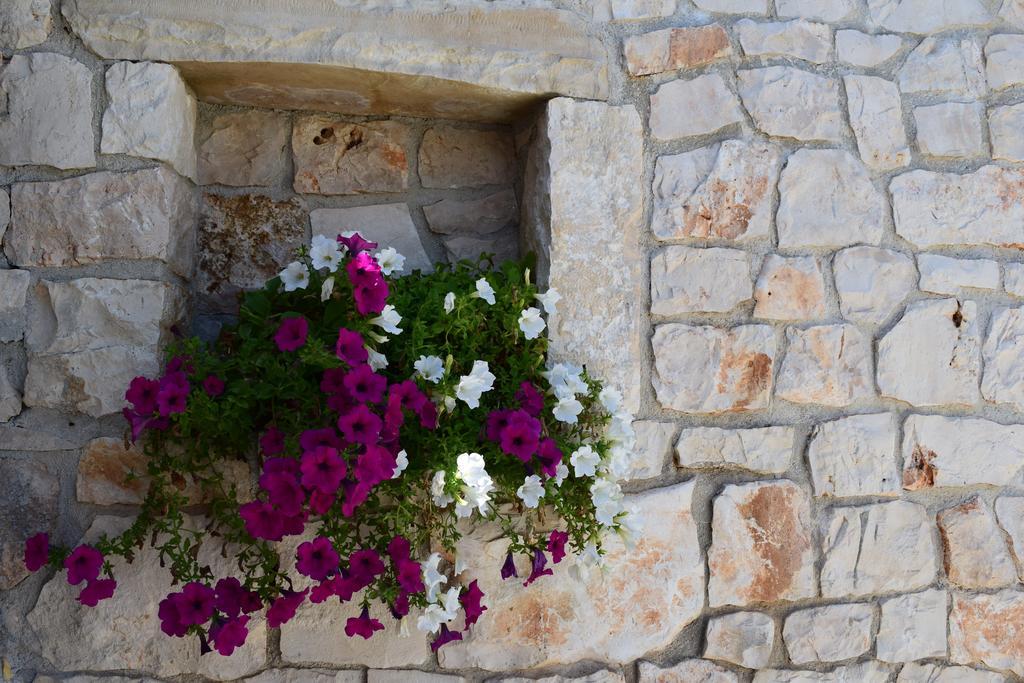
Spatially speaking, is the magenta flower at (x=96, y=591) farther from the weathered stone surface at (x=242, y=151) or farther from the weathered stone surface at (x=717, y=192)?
the weathered stone surface at (x=717, y=192)

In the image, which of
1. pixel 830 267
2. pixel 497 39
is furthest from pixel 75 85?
pixel 830 267

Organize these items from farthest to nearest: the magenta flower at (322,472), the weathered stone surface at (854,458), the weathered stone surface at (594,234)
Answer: the weathered stone surface at (854,458) → the weathered stone surface at (594,234) → the magenta flower at (322,472)

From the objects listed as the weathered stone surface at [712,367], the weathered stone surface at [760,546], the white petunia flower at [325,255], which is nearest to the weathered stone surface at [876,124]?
the weathered stone surface at [712,367]

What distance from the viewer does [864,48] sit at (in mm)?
2207

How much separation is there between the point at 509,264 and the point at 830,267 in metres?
0.82

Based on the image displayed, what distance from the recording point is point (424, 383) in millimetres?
1697

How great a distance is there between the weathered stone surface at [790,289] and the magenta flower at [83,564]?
1515 mm

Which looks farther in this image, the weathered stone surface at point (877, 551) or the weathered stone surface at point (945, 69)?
the weathered stone surface at point (945, 69)

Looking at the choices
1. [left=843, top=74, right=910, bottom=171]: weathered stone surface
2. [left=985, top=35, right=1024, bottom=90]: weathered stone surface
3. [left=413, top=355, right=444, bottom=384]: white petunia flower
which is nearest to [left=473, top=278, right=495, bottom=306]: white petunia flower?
[left=413, top=355, right=444, bottom=384]: white petunia flower

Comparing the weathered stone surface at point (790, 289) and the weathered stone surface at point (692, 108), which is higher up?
the weathered stone surface at point (692, 108)

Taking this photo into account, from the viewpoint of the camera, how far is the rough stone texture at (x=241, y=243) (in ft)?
6.76

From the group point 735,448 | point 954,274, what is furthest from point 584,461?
point 954,274

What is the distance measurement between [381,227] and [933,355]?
4.59 feet

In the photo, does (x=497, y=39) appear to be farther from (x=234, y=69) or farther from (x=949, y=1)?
(x=949, y=1)
